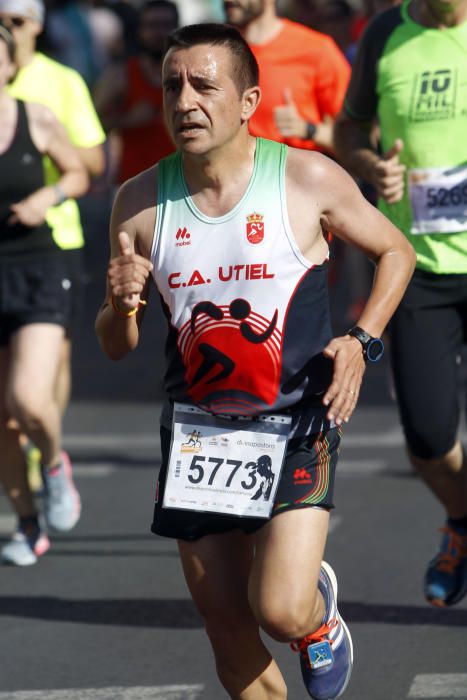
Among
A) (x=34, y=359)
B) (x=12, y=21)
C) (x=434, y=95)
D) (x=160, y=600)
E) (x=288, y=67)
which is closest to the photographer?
(x=434, y=95)

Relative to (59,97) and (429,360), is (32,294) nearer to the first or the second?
(59,97)

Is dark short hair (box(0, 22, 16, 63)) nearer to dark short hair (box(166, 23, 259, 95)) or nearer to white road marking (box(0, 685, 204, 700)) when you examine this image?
dark short hair (box(166, 23, 259, 95))

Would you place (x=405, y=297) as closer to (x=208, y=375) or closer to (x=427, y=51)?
(x=427, y=51)

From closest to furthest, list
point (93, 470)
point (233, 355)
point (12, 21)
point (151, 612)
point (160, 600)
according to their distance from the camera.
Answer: point (233, 355) → point (151, 612) → point (160, 600) → point (12, 21) → point (93, 470)

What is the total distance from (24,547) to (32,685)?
1.65 m

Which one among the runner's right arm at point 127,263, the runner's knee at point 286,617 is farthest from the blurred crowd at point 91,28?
the runner's knee at point 286,617

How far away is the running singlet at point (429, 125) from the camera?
5734 mm

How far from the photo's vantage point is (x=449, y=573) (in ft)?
19.2

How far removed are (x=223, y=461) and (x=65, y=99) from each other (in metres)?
3.68

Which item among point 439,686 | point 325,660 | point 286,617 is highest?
point 286,617

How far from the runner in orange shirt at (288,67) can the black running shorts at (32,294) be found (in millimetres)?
1283

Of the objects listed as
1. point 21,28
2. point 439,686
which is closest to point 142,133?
point 21,28

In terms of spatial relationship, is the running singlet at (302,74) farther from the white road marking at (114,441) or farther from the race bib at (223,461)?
the race bib at (223,461)

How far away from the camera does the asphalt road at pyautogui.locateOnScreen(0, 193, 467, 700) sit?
5.33 metres
